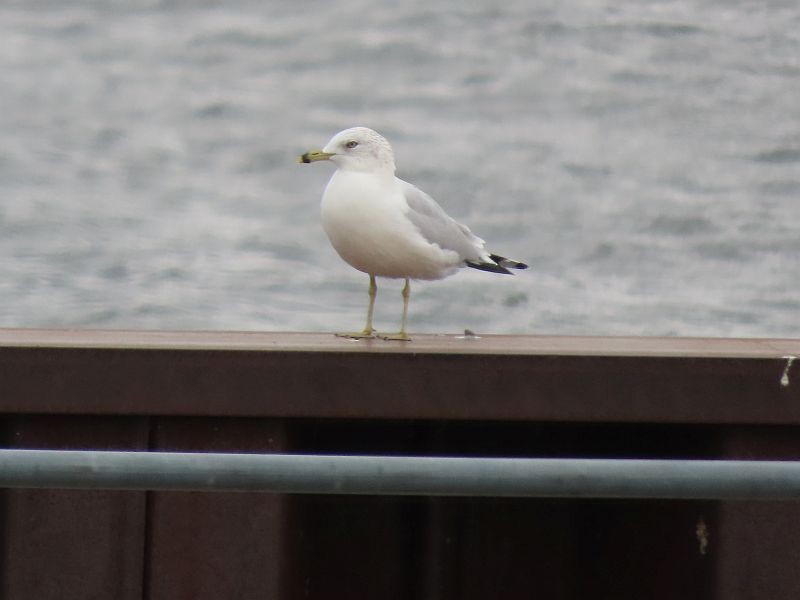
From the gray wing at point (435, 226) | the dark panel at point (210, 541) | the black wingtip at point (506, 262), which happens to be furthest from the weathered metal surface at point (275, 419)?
the black wingtip at point (506, 262)

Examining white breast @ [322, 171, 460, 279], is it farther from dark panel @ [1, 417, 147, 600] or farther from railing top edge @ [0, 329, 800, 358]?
dark panel @ [1, 417, 147, 600]

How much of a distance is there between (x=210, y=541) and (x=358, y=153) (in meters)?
1.66

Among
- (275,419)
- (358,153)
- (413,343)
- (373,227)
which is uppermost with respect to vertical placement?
(358,153)

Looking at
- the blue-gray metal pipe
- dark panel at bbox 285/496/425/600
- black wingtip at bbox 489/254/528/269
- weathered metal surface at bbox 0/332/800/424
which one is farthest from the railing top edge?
the blue-gray metal pipe

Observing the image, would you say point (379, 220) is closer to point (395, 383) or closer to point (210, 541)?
point (395, 383)

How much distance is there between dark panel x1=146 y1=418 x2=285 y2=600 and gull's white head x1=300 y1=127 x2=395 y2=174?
4.60ft

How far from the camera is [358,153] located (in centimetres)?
461

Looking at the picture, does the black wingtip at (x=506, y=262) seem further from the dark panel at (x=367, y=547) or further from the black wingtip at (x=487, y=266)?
the dark panel at (x=367, y=547)

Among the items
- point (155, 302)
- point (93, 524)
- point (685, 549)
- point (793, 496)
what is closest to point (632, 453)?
point (685, 549)

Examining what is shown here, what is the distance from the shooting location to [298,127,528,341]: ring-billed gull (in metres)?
4.40

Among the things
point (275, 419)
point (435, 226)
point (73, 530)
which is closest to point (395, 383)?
point (275, 419)

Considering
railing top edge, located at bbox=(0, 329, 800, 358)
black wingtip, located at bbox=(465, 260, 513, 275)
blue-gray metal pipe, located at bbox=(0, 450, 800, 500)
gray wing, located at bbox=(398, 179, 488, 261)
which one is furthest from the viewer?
black wingtip, located at bbox=(465, 260, 513, 275)

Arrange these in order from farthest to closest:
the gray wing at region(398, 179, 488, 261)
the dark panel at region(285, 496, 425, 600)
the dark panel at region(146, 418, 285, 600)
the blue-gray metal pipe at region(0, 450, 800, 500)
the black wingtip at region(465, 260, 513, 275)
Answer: the black wingtip at region(465, 260, 513, 275)
the gray wing at region(398, 179, 488, 261)
the dark panel at region(285, 496, 425, 600)
the dark panel at region(146, 418, 285, 600)
the blue-gray metal pipe at region(0, 450, 800, 500)

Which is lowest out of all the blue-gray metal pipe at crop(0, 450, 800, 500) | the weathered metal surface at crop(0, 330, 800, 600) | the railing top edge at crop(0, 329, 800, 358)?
the blue-gray metal pipe at crop(0, 450, 800, 500)
